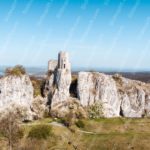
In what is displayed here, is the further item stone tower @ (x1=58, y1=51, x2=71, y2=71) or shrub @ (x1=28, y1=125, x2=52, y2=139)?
Answer: stone tower @ (x1=58, y1=51, x2=71, y2=71)

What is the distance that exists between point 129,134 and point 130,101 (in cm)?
2999

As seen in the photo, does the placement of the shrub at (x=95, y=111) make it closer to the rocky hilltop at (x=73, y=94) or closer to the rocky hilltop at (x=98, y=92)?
the rocky hilltop at (x=73, y=94)

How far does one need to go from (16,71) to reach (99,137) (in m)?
34.0

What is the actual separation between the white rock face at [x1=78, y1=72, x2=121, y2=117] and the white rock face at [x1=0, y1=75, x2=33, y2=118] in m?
15.3

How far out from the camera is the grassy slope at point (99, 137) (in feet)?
259

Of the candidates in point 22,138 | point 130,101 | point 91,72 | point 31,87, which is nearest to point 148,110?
point 130,101

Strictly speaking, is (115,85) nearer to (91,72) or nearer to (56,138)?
(91,72)

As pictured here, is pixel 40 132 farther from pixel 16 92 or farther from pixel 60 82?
pixel 60 82

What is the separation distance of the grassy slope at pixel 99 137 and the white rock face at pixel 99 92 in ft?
32.2

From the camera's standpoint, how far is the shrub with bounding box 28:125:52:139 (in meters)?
81.1

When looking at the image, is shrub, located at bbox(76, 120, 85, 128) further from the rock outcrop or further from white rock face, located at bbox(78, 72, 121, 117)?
the rock outcrop

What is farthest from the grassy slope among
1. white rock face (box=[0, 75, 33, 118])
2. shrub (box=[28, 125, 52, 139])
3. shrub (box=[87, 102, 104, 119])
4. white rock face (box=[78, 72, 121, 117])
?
white rock face (box=[0, 75, 33, 118])

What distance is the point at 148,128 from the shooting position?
96500 mm

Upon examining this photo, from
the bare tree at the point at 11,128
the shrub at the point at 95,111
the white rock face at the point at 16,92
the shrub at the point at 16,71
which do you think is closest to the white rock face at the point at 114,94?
the shrub at the point at 95,111
